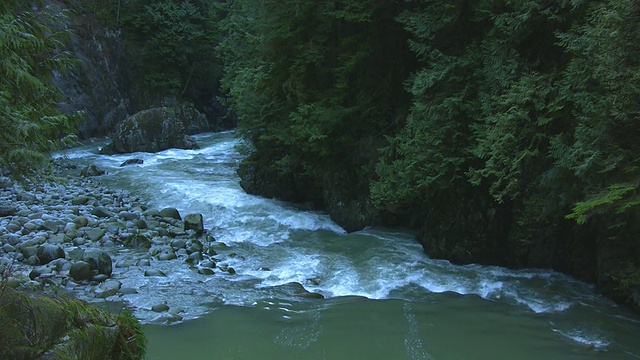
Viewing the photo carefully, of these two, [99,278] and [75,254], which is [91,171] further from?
[99,278]

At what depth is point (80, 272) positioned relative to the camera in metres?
8.09

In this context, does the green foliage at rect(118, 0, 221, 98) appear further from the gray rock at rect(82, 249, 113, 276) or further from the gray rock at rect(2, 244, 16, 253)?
the gray rock at rect(82, 249, 113, 276)

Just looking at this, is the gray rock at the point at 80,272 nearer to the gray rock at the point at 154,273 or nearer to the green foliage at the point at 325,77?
the gray rock at the point at 154,273

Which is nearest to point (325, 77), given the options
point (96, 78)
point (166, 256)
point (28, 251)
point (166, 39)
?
point (166, 256)

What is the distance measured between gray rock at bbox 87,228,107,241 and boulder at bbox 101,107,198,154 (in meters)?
11.2

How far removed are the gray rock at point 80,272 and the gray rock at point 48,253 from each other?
2.62 feet

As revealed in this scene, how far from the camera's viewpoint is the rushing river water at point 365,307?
20.4 feet

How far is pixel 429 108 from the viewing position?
893 centimetres

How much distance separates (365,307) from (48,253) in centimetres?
549

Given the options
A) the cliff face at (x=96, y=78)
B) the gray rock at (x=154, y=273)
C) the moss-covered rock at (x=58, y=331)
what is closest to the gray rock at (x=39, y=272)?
the gray rock at (x=154, y=273)

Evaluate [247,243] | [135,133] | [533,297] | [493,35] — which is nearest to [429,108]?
[493,35]

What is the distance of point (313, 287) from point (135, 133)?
15.2m

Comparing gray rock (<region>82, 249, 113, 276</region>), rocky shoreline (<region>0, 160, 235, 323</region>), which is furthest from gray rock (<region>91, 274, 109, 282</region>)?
gray rock (<region>82, 249, 113, 276</region>)

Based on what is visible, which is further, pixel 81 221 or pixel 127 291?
pixel 81 221
